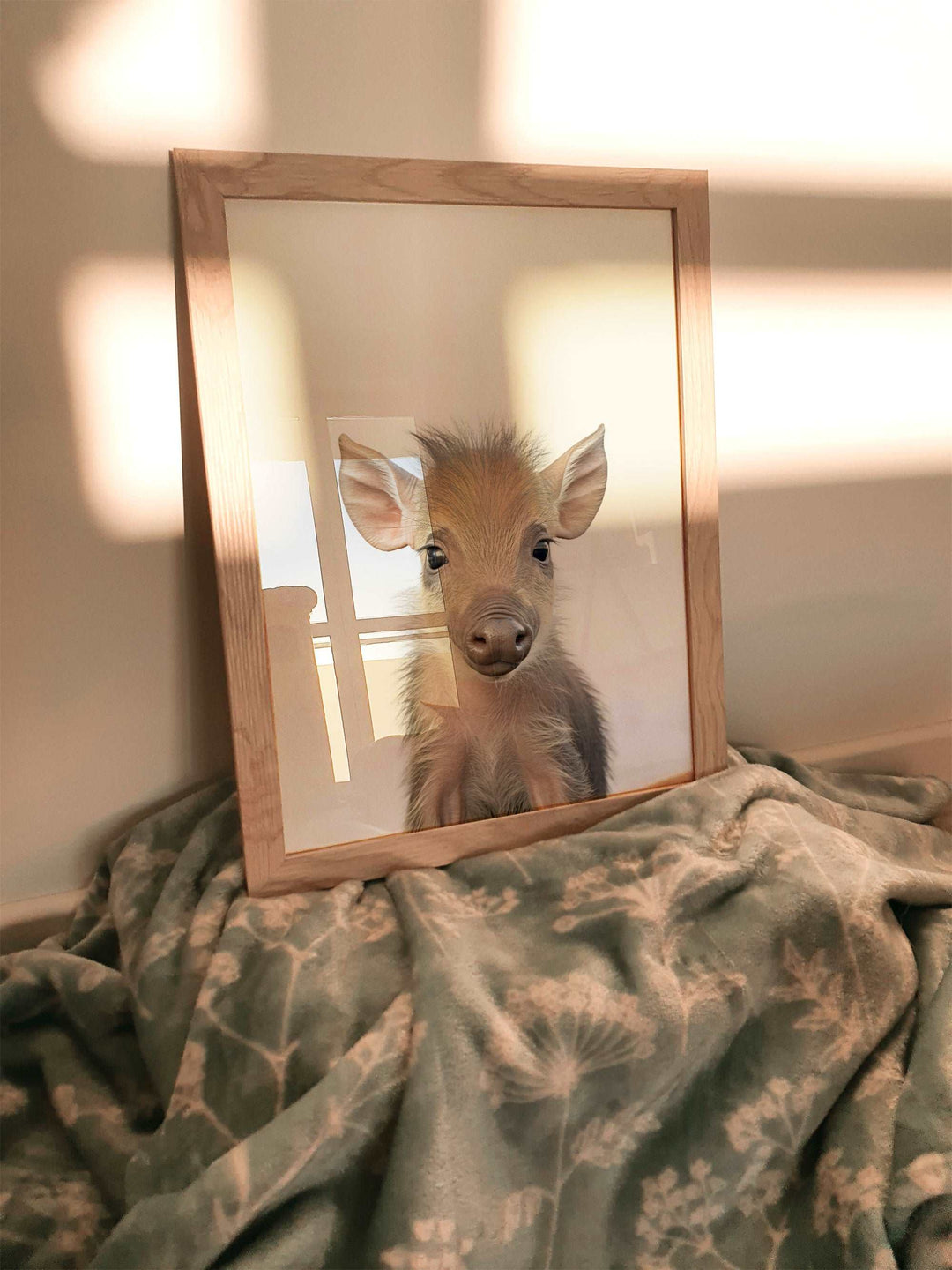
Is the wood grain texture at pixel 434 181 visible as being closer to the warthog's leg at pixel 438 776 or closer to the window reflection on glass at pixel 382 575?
the window reflection on glass at pixel 382 575

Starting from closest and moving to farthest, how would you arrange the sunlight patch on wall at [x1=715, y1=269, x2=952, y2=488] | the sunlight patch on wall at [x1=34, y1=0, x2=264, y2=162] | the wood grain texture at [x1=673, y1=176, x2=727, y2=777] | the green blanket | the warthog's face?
the green blanket, the sunlight patch on wall at [x1=34, y1=0, x2=264, y2=162], the warthog's face, the wood grain texture at [x1=673, y1=176, x2=727, y2=777], the sunlight patch on wall at [x1=715, y1=269, x2=952, y2=488]

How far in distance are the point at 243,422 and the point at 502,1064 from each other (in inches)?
29.4

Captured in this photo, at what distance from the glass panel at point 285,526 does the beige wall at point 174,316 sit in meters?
0.13

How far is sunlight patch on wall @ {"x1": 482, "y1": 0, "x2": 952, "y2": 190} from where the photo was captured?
4.08 feet

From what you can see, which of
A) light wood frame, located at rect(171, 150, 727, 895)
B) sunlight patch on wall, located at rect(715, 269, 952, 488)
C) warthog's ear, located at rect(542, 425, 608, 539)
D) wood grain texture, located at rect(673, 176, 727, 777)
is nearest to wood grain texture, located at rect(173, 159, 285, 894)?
light wood frame, located at rect(171, 150, 727, 895)

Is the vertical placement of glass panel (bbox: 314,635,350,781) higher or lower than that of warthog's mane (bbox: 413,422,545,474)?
lower

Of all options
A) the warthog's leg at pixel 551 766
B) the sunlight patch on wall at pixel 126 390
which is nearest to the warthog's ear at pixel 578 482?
the warthog's leg at pixel 551 766

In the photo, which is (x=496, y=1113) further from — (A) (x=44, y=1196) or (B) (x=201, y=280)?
(B) (x=201, y=280)

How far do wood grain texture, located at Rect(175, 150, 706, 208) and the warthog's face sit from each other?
0.95 feet

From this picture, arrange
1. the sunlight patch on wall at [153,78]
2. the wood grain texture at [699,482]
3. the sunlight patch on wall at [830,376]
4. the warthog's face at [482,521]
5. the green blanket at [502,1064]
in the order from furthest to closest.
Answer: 1. the sunlight patch on wall at [830,376]
2. the wood grain texture at [699,482]
3. the warthog's face at [482,521]
4. the sunlight patch on wall at [153,78]
5. the green blanket at [502,1064]

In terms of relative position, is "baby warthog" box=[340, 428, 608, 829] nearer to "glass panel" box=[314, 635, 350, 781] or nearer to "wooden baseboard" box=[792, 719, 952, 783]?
"glass panel" box=[314, 635, 350, 781]

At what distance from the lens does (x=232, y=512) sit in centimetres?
111

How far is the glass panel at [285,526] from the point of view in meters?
1.12

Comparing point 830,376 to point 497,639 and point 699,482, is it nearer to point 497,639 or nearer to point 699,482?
point 699,482
